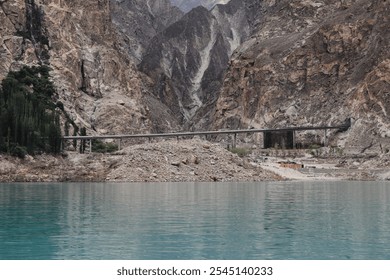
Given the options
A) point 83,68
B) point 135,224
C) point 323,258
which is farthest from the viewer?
point 83,68

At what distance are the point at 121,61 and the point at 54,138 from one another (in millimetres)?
78368

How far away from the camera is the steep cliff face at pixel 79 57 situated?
141875 millimetres

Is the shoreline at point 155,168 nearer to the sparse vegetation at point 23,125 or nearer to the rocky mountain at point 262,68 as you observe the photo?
the sparse vegetation at point 23,125

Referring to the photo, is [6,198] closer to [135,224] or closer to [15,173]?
[135,224]

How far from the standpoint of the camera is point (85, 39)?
163 metres

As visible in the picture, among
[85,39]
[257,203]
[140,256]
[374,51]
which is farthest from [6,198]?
[85,39]

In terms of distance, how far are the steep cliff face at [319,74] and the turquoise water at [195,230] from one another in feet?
295

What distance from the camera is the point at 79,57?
155 m

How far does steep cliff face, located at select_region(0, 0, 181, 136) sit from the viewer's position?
14188cm

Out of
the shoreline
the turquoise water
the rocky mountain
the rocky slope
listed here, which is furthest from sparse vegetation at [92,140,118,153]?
the turquoise water

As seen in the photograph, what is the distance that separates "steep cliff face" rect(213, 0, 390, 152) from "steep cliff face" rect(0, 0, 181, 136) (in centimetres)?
2653

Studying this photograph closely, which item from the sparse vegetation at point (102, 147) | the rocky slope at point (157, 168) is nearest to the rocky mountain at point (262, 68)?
the sparse vegetation at point (102, 147)

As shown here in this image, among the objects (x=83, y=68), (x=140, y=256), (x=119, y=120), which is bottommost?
(x=140, y=256)

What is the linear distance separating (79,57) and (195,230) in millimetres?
133668
